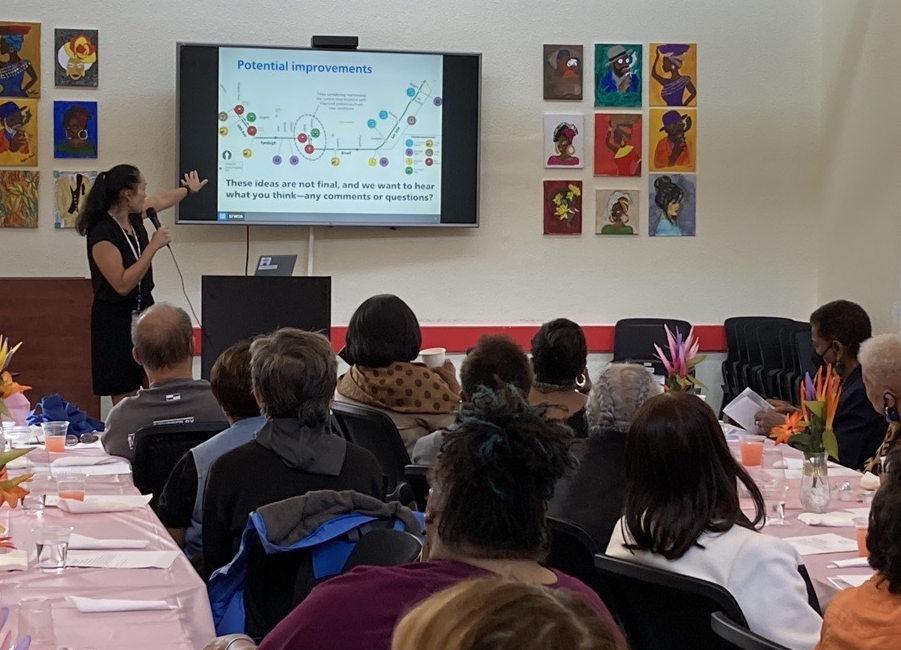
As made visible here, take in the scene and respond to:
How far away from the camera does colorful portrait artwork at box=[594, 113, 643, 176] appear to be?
7.19m

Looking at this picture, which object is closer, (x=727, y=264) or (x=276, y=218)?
(x=276, y=218)

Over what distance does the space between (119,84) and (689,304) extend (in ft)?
12.3

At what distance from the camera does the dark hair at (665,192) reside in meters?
7.27

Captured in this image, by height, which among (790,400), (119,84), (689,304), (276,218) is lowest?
(790,400)

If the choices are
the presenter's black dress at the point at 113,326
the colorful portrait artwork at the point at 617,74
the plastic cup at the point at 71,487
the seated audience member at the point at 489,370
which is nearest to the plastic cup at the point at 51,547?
the plastic cup at the point at 71,487

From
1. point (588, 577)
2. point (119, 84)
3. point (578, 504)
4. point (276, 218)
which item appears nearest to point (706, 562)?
point (588, 577)

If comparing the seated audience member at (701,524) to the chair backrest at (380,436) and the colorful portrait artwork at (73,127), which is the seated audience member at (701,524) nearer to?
the chair backrest at (380,436)

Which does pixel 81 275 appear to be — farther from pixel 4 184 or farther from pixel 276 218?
pixel 276 218

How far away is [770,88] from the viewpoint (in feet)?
24.4

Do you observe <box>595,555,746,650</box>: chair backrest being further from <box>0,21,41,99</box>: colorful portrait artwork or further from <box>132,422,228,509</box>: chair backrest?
<box>0,21,41,99</box>: colorful portrait artwork

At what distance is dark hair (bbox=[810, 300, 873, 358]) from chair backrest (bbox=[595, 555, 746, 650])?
9.61ft

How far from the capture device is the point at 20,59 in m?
6.59

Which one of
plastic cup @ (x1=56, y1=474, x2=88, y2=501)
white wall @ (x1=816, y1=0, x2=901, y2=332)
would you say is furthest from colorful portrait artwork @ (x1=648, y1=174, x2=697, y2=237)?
plastic cup @ (x1=56, y1=474, x2=88, y2=501)

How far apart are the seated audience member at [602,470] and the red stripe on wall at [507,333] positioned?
13.6 ft
